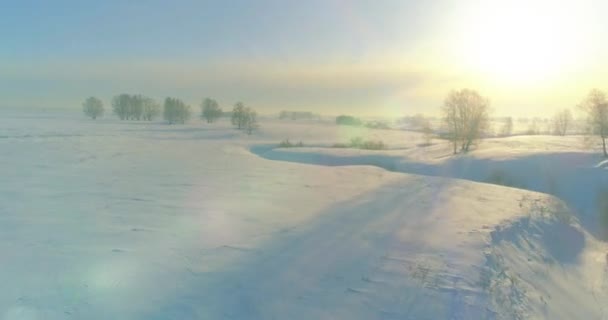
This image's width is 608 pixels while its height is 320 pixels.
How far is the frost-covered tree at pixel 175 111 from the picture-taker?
99.1 metres

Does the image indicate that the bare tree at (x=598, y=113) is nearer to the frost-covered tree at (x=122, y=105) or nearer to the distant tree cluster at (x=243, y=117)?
the distant tree cluster at (x=243, y=117)

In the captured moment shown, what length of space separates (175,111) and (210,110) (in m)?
11.6

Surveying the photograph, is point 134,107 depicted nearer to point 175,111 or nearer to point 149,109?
point 149,109

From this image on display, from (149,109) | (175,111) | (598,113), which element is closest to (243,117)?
(175,111)

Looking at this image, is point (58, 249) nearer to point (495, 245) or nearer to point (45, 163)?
point (495, 245)

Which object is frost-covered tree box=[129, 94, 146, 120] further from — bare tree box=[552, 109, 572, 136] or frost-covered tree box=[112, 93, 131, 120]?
bare tree box=[552, 109, 572, 136]

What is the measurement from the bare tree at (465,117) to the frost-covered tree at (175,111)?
7342 cm

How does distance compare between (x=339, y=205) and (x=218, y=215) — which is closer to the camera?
(x=218, y=215)

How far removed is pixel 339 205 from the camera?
42.7 feet

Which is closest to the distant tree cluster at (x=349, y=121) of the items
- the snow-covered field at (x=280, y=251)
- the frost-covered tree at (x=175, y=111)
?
the frost-covered tree at (x=175, y=111)

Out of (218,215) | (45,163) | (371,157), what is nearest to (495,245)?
(218,215)

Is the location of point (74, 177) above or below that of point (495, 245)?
above

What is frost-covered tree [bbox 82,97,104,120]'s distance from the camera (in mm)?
105250

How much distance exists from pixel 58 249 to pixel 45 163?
15616mm
